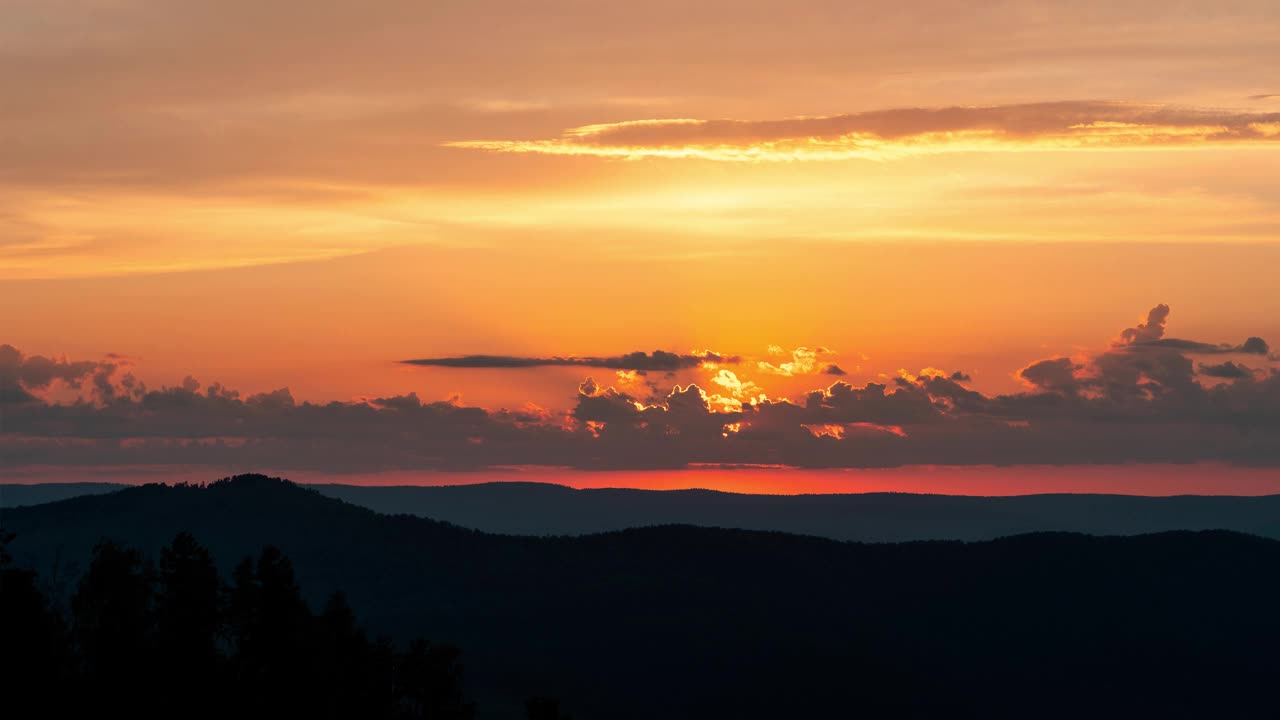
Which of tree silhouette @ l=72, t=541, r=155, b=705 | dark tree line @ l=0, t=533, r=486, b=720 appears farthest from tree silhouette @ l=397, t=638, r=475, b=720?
Result: tree silhouette @ l=72, t=541, r=155, b=705

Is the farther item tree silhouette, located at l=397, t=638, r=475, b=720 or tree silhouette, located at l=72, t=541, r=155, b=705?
tree silhouette, located at l=397, t=638, r=475, b=720

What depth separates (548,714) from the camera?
104812 millimetres

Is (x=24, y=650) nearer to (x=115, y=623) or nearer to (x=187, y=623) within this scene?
(x=187, y=623)

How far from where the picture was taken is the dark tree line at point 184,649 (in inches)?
3442

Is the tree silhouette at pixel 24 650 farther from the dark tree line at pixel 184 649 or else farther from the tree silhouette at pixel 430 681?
the tree silhouette at pixel 430 681

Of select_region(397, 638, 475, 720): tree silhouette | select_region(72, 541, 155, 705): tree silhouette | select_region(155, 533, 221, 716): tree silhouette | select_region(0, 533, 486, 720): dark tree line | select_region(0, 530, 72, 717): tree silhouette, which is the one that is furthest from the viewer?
select_region(397, 638, 475, 720): tree silhouette

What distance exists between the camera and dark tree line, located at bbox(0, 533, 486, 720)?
287 ft

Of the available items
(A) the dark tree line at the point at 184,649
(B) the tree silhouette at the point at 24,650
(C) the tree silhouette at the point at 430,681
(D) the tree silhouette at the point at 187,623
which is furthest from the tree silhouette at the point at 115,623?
(C) the tree silhouette at the point at 430,681

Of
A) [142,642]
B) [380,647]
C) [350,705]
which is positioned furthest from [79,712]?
[380,647]

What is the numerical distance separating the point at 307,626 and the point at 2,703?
63.2 ft

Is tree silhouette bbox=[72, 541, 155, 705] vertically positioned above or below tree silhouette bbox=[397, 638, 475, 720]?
above

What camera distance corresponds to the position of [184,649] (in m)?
96.6

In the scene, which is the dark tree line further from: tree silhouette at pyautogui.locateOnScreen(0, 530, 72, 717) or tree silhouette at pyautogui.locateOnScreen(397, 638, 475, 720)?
tree silhouette at pyautogui.locateOnScreen(397, 638, 475, 720)

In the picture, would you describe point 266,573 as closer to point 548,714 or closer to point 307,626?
point 307,626
